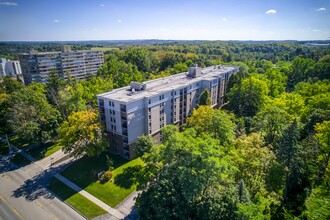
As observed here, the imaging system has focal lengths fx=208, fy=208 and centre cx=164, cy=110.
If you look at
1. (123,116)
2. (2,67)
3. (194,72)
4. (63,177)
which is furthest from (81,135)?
(2,67)

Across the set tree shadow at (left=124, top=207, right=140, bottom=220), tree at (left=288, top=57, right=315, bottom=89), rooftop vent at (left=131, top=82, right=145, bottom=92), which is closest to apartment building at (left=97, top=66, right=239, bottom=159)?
rooftop vent at (left=131, top=82, right=145, bottom=92)

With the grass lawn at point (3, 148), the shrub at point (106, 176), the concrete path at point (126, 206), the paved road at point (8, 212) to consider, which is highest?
the shrub at point (106, 176)

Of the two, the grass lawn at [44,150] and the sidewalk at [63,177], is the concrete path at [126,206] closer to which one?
the sidewalk at [63,177]

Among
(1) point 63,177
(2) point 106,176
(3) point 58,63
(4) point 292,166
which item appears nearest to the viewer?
(4) point 292,166

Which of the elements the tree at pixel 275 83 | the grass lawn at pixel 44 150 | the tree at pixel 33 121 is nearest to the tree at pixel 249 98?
the tree at pixel 275 83

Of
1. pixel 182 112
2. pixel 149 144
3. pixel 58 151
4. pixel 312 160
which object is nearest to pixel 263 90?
pixel 182 112

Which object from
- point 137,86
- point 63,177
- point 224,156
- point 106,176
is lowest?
A: point 63,177

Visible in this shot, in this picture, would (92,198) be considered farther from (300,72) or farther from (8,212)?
(300,72)
